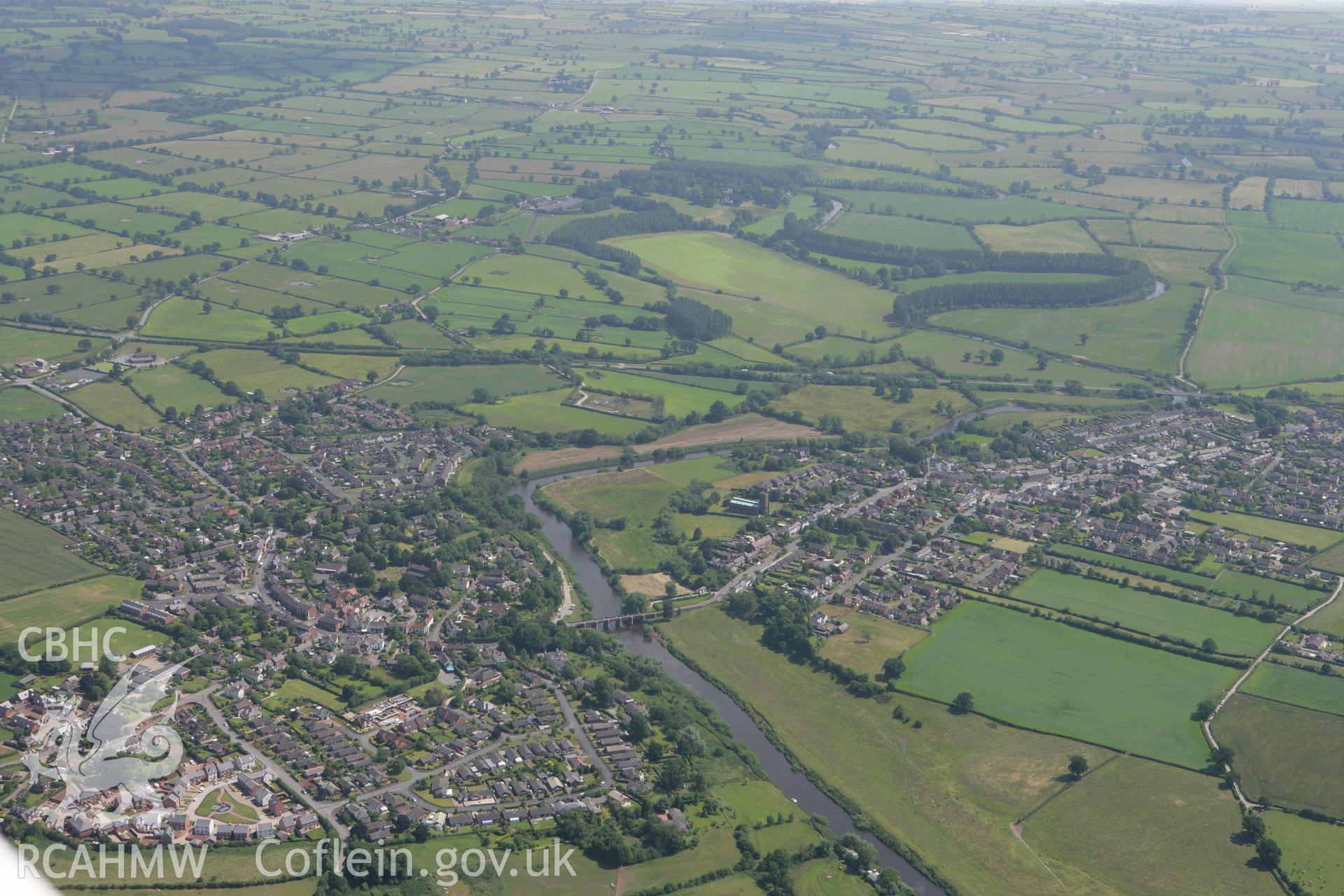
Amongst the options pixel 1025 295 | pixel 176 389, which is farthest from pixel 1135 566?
pixel 176 389

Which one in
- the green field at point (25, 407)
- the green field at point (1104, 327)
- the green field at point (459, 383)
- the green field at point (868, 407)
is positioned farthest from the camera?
the green field at point (1104, 327)

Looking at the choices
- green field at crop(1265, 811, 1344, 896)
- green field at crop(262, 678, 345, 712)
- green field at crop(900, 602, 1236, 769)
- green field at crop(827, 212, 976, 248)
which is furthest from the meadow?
green field at crop(827, 212, 976, 248)

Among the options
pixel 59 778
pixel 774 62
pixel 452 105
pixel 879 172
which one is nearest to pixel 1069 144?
pixel 879 172

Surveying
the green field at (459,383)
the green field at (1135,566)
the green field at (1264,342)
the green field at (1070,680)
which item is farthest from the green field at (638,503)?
the green field at (1264,342)

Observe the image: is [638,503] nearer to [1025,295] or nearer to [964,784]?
[964,784]

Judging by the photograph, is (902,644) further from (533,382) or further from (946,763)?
(533,382)

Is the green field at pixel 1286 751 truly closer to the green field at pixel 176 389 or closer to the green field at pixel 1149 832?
the green field at pixel 1149 832

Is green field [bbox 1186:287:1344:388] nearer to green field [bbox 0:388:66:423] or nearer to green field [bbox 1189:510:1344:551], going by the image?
green field [bbox 1189:510:1344:551]
